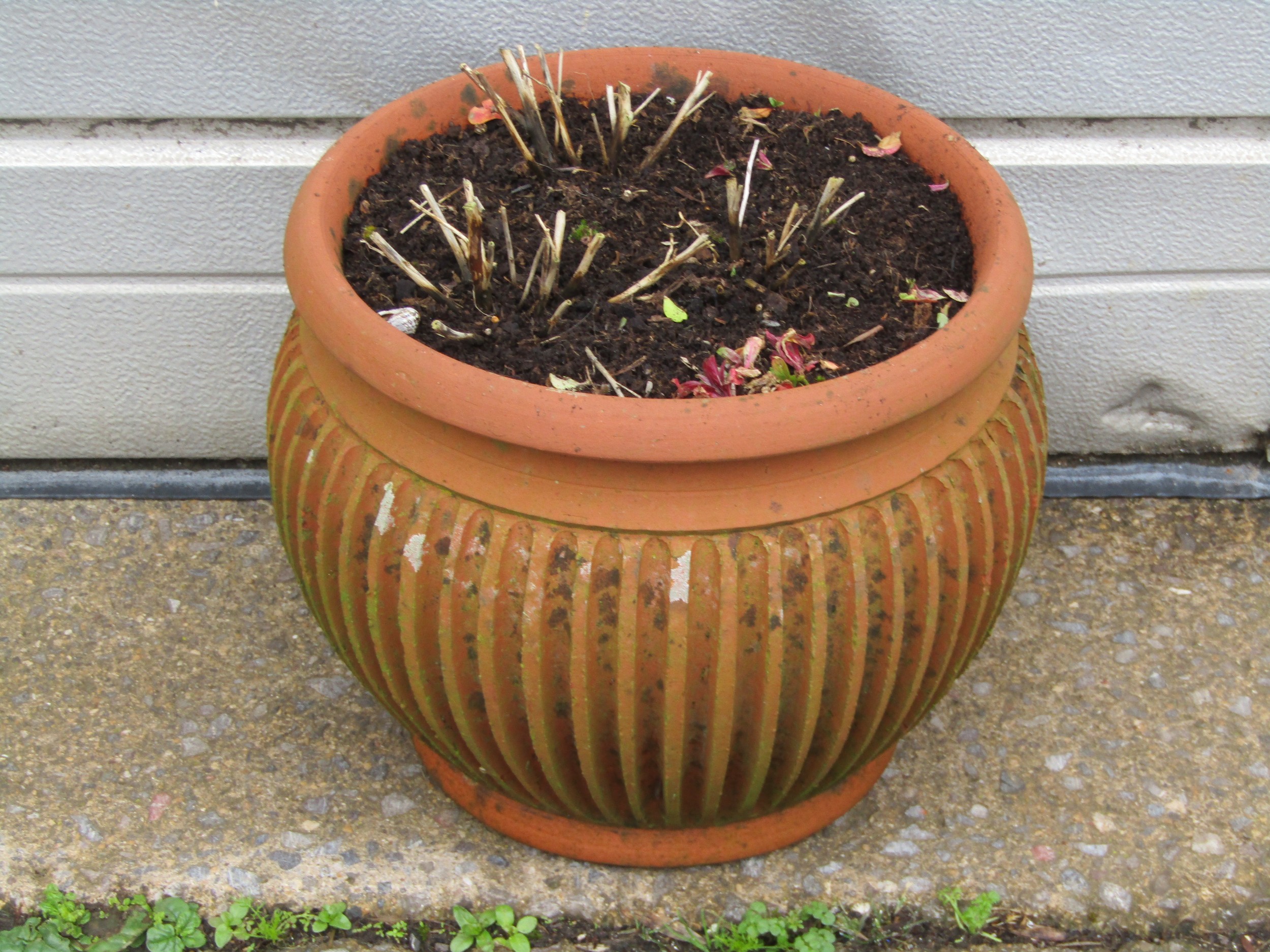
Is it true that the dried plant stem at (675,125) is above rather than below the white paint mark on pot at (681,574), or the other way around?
above

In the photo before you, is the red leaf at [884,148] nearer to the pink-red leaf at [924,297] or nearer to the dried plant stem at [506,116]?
the pink-red leaf at [924,297]

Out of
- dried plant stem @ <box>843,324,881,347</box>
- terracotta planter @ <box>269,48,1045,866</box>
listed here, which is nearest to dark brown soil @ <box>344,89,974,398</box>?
dried plant stem @ <box>843,324,881,347</box>

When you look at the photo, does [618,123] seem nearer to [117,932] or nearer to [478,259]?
[478,259]

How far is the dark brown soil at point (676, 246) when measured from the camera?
166 cm

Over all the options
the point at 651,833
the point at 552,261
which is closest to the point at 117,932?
the point at 651,833

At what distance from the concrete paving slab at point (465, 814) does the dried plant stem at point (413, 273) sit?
887 millimetres

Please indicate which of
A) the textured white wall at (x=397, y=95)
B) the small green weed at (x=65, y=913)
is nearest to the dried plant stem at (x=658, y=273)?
the textured white wall at (x=397, y=95)

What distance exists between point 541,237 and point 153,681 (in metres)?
1.15

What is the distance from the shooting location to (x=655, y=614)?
1.49 metres

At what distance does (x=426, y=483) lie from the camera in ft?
5.06

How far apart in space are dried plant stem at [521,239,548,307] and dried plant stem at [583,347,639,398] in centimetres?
13

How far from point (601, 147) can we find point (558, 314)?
1.38ft

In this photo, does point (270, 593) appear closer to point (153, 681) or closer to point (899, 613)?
point (153, 681)

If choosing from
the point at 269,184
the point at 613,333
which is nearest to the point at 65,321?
the point at 269,184
